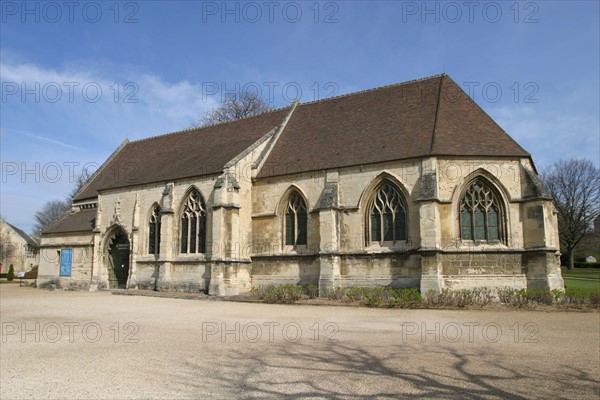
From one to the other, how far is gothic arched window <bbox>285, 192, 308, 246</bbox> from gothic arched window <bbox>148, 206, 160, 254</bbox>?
299 inches

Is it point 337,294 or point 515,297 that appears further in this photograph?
point 337,294

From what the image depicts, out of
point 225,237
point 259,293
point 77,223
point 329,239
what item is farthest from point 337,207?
point 77,223

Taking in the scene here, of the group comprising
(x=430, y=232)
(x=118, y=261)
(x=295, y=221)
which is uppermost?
(x=295, y=221)

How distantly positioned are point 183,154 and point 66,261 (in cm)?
1008

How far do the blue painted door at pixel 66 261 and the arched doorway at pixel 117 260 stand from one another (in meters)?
3.48

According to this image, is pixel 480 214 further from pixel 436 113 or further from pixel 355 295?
pixel 355 295

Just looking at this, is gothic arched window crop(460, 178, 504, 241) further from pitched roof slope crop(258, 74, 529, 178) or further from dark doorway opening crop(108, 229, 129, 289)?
dark doorway opening crop(108, 229, 129, 289)

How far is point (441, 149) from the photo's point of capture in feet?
63.3

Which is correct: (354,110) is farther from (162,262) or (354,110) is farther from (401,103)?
(162,262)

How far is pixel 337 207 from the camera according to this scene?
20.6 metres

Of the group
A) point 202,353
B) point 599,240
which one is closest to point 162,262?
point 202,353

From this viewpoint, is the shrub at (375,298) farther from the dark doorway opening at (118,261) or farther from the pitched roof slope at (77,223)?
the pitched roof slope at (77,223)

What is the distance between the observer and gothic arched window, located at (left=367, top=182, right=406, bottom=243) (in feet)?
65.5

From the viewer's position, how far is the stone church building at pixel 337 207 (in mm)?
18672
